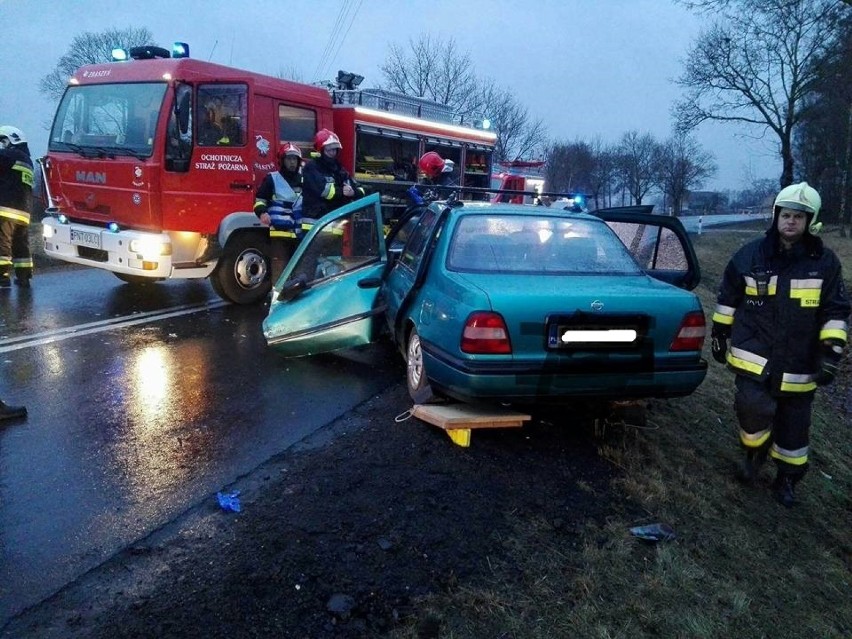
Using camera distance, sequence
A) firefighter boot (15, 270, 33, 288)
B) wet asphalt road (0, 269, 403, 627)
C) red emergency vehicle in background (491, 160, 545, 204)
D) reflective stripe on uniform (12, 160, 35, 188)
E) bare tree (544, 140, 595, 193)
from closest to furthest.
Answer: wet asphalt road (0, 269, 403, 627), reflective stripe on uniform (12, 160, 35, 188), firefighter boot (15, 270, 33, 288), red emergency vehicle in background (491, 160, 545, 204), bare tree (544, 140, 595, 193)

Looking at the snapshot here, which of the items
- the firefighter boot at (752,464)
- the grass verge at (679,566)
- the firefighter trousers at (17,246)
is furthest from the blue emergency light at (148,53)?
the firefighter boot at (752,464)

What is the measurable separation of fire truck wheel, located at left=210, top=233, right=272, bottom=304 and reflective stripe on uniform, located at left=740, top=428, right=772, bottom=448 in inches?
237

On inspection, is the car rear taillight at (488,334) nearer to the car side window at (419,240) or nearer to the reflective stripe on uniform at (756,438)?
the car side window at (419,240)

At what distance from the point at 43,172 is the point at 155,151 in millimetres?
2129

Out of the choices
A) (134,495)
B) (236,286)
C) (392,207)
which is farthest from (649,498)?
(236,286)

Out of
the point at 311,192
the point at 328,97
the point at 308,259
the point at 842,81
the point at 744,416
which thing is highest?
the point at 842,81

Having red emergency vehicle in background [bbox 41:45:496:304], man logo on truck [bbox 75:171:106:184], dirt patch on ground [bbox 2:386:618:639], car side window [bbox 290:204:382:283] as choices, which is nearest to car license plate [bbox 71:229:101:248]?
red emergency vehicle in background [bbox 41:45:496:304]

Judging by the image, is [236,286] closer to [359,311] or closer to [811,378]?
[359,311]

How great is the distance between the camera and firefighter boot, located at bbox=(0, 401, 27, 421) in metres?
4.41

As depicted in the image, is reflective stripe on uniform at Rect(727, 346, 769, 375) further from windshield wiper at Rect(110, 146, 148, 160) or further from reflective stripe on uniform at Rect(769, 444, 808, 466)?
windshield wiper at Rect(110, 146, 148, 160)

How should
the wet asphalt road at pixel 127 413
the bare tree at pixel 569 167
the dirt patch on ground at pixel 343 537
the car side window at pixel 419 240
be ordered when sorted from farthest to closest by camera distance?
the bare tree at pixel 569 167 < the car side window at pixel 419 240 < the wet asphalt road at pixel 127 413 < the dirt patch on ground at pixel 343 537

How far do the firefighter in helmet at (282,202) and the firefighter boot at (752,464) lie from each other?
17.3ft

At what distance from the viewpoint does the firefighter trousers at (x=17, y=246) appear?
8234 mm

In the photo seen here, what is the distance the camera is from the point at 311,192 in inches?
299
